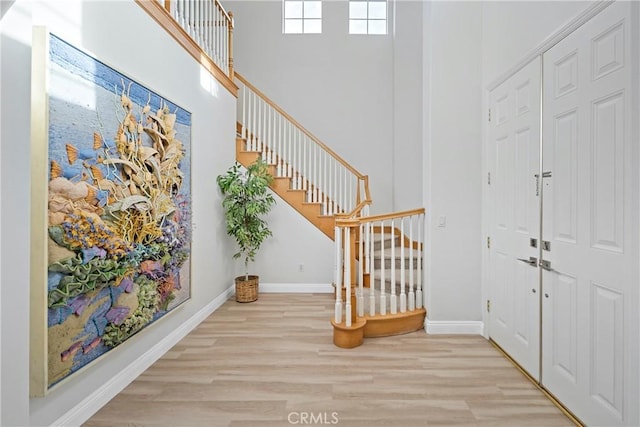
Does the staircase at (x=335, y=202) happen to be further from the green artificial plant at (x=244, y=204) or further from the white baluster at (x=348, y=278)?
the green artificial plant at (x=244, y=204)

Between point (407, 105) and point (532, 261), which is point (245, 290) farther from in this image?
point (407, 105)

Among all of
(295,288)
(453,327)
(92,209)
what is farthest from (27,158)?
(295,288)

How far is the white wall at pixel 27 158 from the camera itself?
4.09 ft

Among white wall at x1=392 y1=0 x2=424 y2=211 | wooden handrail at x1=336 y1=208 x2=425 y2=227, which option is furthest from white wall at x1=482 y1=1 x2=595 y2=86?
white wall at x1=392 y1=0 x2=424 y2=211

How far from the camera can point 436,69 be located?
2.97 meters

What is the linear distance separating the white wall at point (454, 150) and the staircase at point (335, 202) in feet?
0.83

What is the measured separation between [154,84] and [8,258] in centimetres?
177

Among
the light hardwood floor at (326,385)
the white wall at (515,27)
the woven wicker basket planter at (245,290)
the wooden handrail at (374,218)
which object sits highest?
the white wall at (515,27)

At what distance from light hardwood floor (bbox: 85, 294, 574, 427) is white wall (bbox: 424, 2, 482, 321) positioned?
0.61 m

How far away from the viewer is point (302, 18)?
5957mm

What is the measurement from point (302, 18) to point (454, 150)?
4715mm

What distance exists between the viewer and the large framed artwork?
150cm

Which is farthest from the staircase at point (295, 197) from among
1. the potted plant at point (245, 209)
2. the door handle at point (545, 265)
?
the door handle at point (545, 265)

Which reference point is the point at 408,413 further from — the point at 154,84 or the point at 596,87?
the point at 154,84
